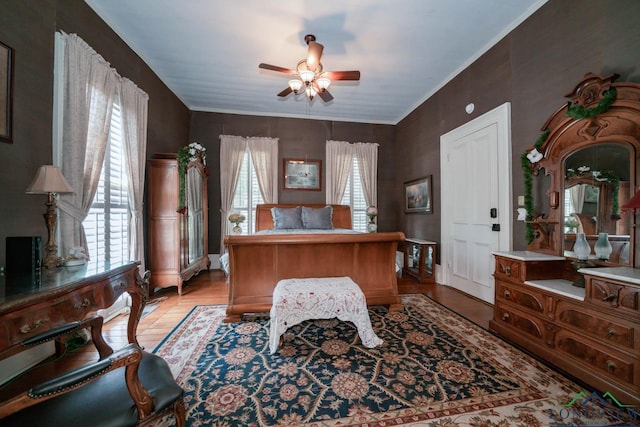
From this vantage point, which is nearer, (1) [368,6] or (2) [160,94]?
(1) [368,6]

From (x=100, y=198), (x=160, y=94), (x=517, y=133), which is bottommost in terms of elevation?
(x=100, y=198)

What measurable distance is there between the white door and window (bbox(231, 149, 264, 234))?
144 inches

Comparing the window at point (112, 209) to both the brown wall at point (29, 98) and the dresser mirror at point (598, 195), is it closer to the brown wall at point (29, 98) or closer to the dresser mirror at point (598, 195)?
the brown wall at point (29, 98)

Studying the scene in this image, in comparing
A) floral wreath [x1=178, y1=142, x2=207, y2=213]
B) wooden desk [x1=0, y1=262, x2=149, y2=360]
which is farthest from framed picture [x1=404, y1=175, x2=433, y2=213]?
wooden desk [x1=0, y1=262, x2=149, y2=360]

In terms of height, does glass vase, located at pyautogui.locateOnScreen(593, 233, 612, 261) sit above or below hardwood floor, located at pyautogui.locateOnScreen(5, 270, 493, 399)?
above

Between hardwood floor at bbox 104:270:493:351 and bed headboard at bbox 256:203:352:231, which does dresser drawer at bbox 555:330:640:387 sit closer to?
hardwood floor at bbox 104:270:493:351

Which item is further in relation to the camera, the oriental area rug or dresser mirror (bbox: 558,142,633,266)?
dresser mirror (bbox: 558,142,633,266)

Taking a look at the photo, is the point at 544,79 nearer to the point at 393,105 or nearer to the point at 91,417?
the point at 393,105

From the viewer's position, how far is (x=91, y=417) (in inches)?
34.3

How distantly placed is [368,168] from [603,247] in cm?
409

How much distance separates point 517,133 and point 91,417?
396 centimetres

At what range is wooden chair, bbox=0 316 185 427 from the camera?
2.52ft

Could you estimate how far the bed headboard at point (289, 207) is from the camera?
4.95m

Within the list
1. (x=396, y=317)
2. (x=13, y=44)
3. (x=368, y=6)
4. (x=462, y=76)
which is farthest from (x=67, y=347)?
(x=462, y=76)
